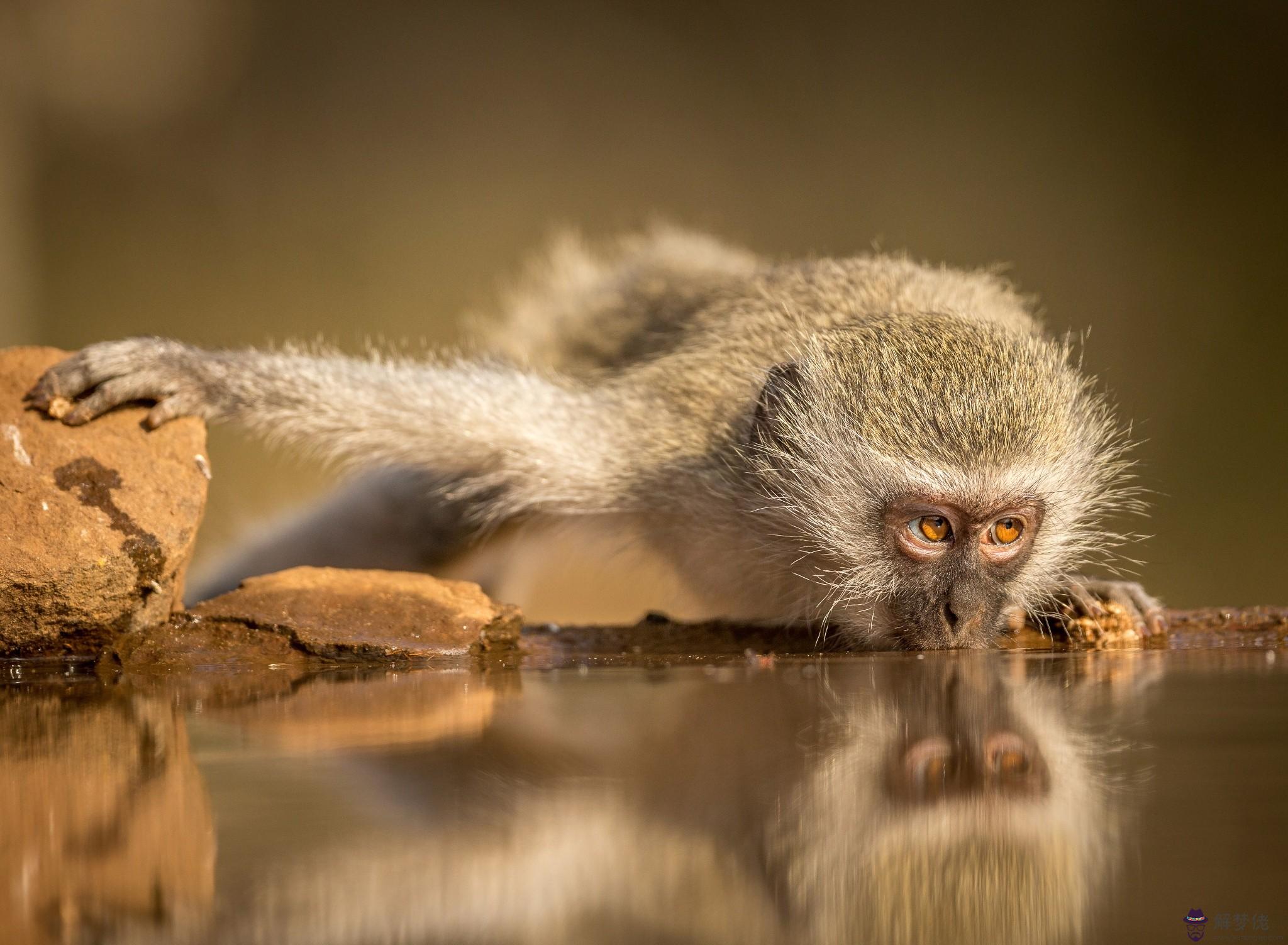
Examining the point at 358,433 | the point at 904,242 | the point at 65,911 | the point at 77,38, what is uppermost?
the point at 77,38

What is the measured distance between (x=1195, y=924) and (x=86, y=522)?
2292 mm

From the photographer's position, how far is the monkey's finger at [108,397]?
272 centimetres

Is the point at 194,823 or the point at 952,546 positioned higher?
the point at 952,546

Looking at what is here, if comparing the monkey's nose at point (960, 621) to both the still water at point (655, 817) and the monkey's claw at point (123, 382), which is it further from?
the monkey's claw at point (123, 382)

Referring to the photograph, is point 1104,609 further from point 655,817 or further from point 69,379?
point 69,379

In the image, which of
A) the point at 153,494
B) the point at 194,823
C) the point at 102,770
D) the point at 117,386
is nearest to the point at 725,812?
the point at 194,823

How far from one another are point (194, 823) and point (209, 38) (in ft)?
20.9

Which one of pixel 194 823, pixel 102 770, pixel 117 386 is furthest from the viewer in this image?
pixel 117 386

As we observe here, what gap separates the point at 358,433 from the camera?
10.3 feet

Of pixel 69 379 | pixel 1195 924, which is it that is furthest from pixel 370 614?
pixel 1195 924

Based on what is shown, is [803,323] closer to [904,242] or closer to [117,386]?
[117,386]

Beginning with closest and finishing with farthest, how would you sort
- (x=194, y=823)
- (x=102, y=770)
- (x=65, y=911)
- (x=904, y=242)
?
(x=65, y=911) < (x=194, y=823) < (x=102, y=770) < (x=904, y=242)

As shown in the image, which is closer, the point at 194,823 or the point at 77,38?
the point at 194,823

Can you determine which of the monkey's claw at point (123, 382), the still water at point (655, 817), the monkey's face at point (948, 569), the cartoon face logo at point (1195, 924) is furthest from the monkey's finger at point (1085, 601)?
the monkey's claw at point (123, 382)
